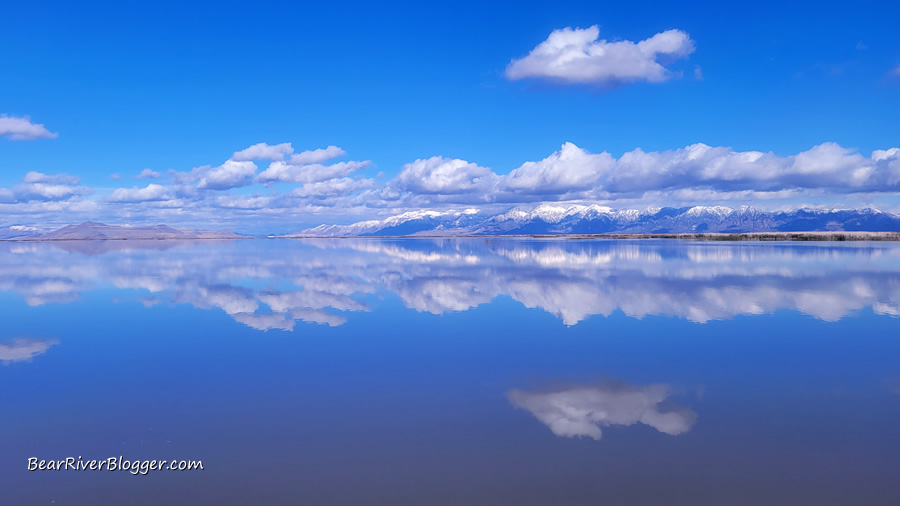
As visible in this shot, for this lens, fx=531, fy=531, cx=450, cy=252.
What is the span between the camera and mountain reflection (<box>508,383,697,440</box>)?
9641 mm

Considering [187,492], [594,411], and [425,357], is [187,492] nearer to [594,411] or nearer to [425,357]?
[594,411]

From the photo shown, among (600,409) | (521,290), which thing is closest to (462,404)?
(600,409)

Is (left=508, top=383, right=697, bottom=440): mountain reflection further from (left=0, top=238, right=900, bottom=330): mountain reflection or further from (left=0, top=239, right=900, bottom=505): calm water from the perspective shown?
(left=0, top=238, right=900, bottom=330): mountain reflection

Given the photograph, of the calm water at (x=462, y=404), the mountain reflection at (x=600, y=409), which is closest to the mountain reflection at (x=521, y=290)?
the calm water at (x=462, y=404)

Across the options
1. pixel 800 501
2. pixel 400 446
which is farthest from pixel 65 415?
pixel 800 501

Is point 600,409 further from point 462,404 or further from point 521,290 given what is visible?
point 521,290

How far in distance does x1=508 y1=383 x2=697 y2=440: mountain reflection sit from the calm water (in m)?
0.06

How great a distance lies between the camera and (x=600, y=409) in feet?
34.6

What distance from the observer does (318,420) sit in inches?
396

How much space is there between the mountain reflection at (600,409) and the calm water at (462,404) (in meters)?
0.06

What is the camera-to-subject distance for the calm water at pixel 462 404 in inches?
301

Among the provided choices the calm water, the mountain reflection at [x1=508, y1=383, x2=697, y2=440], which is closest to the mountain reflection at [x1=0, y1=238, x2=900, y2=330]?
the calm water

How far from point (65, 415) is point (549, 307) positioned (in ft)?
59.8

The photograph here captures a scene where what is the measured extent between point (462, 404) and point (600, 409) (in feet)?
9.06
